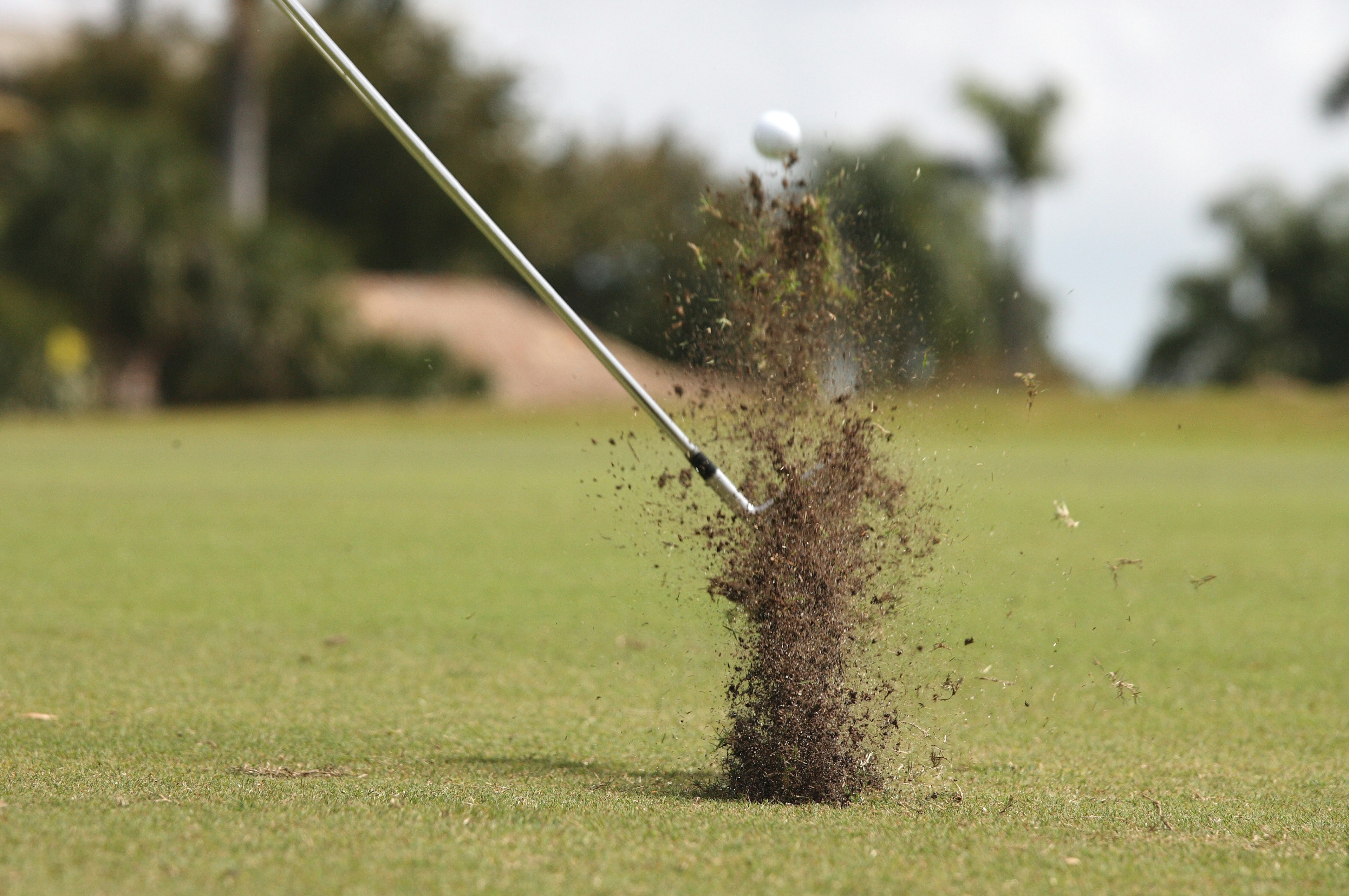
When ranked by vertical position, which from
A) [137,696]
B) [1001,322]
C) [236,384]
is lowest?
[137,696]

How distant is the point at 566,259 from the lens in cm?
5572

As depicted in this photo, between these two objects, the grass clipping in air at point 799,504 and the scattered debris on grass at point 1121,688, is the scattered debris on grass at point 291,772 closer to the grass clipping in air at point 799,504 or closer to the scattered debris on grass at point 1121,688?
the grass clipping in air at point 799,504

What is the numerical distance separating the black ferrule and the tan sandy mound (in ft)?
113

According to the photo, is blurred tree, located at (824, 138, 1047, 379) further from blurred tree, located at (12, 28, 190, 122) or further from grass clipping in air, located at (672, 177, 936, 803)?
blurred tree, located at (12, 28, 190, 122)

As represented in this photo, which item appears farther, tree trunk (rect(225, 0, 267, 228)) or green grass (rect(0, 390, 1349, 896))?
tree trunk (rect(225, 0, 267, 228))

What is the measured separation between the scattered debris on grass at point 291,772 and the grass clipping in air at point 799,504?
1.14m

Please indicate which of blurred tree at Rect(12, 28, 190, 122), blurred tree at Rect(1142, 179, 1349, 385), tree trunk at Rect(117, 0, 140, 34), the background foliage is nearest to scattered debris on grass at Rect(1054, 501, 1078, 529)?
the background foliage

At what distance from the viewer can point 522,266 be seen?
14.6 ft

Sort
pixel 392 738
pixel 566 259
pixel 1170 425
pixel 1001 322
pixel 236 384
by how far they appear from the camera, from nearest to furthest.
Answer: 1. pixel 392 738
2. pixel 1170 425
3. pixel 236 384
4. pixel 1001 322
5. pixel 566 259

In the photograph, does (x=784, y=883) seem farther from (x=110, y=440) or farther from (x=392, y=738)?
(x=110, y=440)

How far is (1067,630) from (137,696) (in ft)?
14.8

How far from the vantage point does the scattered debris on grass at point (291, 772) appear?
4457 mm

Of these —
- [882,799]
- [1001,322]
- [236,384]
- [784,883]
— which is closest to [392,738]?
→ [882,799]

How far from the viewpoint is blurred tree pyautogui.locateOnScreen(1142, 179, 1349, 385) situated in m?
60.3
